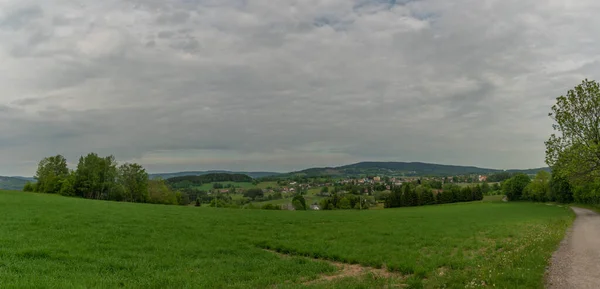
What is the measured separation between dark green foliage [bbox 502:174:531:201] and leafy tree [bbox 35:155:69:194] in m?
144

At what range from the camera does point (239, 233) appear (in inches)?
935

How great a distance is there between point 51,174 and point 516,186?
148966 millimetres

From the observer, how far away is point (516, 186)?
4830 inches

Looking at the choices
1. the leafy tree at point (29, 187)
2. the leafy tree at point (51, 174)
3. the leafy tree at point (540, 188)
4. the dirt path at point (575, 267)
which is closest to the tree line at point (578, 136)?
the dirt path at point (575, 267)

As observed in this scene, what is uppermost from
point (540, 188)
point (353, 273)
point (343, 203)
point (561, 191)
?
point (353, 273)

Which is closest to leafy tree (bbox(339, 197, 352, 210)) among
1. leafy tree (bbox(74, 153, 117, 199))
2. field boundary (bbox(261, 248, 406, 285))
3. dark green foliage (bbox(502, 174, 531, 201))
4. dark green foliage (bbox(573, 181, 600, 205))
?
dark green foliage (bbox(502, 174, 531, 201))

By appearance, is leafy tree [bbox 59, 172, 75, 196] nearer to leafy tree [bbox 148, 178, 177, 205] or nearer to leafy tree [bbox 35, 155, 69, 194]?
leafy tree [bbox 35, 155, 69, 194]

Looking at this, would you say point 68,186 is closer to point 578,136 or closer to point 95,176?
point 95,176

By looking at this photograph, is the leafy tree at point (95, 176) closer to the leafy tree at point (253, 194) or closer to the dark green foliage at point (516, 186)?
the leafy tree at point (253, 194)

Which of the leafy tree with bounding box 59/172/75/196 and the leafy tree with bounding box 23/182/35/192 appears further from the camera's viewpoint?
the leafy tree with bounding box 23/182/35/192

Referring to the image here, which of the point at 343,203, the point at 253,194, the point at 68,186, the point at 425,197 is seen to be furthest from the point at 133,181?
the point at 425,197

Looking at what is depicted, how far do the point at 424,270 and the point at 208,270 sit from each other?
799cm

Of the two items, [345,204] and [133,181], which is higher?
[133,181]

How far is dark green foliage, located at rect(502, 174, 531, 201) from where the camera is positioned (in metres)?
122
